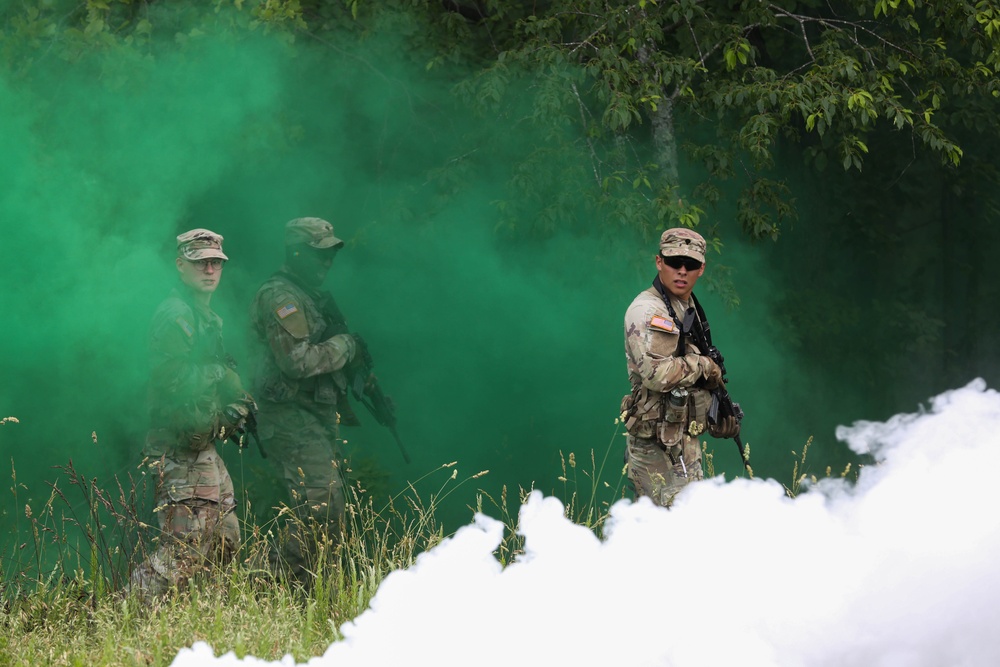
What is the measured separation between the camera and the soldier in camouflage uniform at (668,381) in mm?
4789

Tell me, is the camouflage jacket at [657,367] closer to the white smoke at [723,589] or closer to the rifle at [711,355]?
the rifle at [711,355]

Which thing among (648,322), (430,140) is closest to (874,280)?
(430,140)

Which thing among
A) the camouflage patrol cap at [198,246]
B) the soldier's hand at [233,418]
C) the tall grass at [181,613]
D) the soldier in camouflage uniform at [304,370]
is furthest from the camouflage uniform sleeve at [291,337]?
the tall grass at [181,613]

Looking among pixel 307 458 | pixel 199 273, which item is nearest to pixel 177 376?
pixel 199 273

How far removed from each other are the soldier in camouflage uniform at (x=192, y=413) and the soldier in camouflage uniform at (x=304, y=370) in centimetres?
49

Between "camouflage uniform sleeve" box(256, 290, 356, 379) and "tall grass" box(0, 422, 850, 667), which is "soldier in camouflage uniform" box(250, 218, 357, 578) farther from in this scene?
"tall grass" box(0, 422, 850, 667)

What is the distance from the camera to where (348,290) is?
7.43m

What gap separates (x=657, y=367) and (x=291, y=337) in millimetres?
1633

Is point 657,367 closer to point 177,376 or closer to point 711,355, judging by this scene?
point 711,355

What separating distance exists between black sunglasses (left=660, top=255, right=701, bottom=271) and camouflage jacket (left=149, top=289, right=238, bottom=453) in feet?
6.09

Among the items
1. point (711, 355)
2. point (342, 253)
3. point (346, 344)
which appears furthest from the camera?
point (342, 253)

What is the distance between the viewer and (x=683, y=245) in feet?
15.9

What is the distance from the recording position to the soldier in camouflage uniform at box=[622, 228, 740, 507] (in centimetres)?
479

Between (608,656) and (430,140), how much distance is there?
5.21 metres
